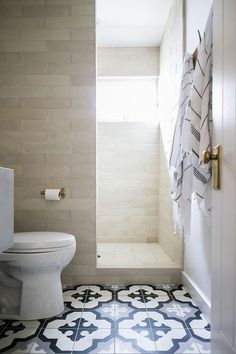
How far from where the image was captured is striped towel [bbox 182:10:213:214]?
4.22 feet

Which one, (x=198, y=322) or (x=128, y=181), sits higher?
(x=128, y=181)

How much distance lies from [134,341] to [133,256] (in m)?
1.14

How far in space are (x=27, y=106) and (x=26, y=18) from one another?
0.66 metres

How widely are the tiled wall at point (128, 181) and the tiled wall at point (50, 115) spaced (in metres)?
0.93

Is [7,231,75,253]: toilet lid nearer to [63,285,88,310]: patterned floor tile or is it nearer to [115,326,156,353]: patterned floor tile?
[63,285,88,310]: patterned floor tile

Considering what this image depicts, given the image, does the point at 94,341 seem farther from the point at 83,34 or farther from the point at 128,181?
the point at 83,34

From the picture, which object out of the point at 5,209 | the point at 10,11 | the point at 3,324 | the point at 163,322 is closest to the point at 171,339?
the point at 163,322

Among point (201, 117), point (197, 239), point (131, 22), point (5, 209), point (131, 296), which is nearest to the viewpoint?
point (5, 209)

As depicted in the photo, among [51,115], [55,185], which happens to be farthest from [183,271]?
[51,115]

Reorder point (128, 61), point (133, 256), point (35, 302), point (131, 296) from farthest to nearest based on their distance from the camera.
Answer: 1. point (128, 61)
2. point (133, 256)
3. point (131, 296)
4. point (35, 302)

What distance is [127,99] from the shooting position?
3.07m

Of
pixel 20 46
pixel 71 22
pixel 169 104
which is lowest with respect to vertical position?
pixel 169 104

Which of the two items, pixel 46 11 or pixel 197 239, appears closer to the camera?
pixel 197 239

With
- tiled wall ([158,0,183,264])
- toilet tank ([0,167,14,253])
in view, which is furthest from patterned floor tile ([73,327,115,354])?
tiled wall ([158,0,183,264])
